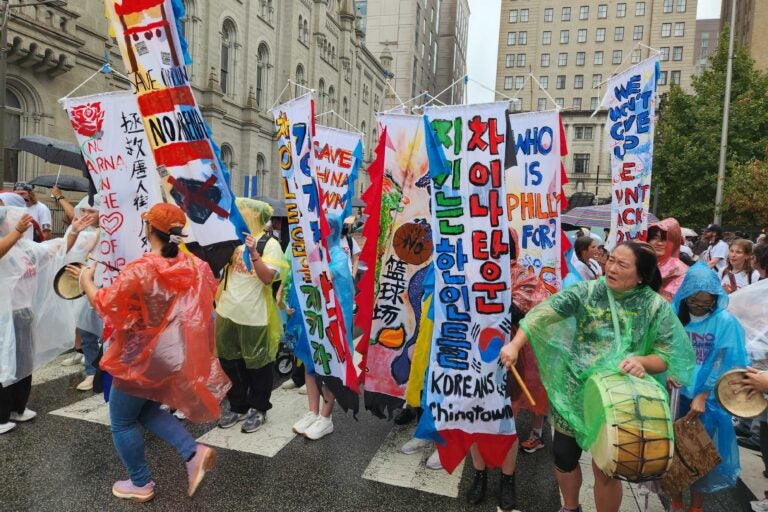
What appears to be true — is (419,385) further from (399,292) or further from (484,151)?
(484,151)

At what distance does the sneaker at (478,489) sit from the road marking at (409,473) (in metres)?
0.13

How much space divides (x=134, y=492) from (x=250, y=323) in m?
1.48

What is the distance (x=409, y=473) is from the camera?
3.88m

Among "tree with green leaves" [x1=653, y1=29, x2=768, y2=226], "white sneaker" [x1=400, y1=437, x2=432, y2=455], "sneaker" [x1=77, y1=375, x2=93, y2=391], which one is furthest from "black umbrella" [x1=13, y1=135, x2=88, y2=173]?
"tree with green leaves" [x1=653, y1=29, x2=768, y2=226]

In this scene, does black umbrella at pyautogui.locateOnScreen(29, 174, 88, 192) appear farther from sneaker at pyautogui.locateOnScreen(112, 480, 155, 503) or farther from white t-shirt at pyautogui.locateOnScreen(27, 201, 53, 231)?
sneaker at pyautogui.locateOnScreen(112, 480, 155, 503)

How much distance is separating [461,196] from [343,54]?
3925 cm

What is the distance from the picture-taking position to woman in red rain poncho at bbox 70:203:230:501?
3066mm

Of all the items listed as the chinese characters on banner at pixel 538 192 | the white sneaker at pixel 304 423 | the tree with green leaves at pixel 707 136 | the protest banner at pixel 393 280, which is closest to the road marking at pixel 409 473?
the protest banner at pixel 393 280

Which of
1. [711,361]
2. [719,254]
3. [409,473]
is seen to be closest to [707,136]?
[719,254]

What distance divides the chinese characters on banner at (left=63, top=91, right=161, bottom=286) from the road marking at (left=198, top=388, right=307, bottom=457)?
166cm

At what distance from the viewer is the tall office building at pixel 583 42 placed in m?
61.0

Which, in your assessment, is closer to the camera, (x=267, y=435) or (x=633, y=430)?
(x=633, y=430)

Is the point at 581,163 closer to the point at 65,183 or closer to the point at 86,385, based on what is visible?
the point at 65,183

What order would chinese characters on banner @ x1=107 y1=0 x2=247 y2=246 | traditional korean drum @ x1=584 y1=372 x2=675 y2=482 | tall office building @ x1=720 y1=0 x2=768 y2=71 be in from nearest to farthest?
traditional korean drum @ x1=584 y1=372 x2=675 y2=482 → chinese characters on banner @ x1=107 y1=0 x2=247 y2=246 → tall office building @ x1=720 y1=0 x2=768 y2=71
